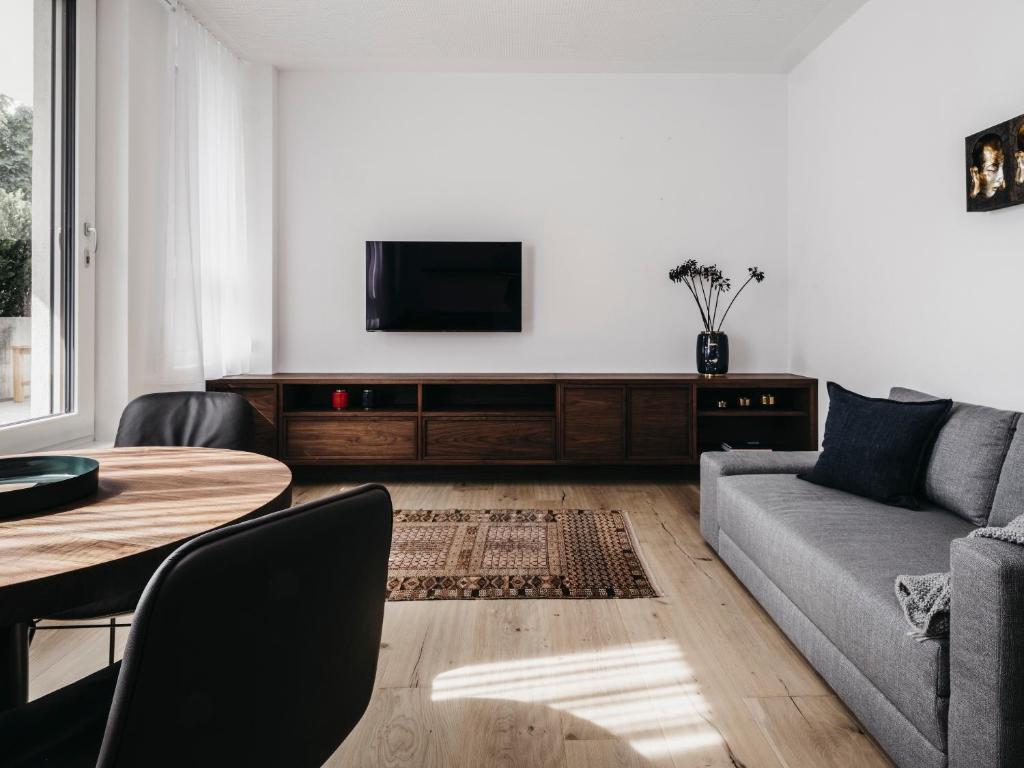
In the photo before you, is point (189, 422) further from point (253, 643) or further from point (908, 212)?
point (908, 212)

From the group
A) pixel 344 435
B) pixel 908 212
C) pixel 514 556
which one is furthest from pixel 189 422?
pixel 908 212

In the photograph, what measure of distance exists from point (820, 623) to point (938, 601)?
18.8 inches

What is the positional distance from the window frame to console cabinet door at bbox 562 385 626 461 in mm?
2515

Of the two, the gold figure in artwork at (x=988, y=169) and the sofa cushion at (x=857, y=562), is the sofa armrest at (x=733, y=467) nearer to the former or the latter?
the sofa cushion at (x=857, y=562)

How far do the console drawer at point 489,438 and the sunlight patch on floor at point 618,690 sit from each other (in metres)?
2.04

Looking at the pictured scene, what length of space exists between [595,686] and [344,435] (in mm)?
2585

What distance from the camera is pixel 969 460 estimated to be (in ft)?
6.86

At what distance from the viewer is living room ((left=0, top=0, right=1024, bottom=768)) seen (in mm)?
977

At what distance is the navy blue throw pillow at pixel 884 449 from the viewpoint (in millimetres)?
2242

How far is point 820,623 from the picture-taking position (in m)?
1.74

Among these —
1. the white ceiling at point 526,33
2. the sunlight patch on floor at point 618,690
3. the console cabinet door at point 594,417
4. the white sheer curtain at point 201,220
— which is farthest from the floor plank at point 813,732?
the white ceiling at point 526,33

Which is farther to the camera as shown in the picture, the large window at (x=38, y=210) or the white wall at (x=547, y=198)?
the white wall at (x=547, y=198)

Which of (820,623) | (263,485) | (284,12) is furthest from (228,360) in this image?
(820,623)

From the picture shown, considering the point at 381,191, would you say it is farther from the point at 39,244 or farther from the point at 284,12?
the point at 39,244
